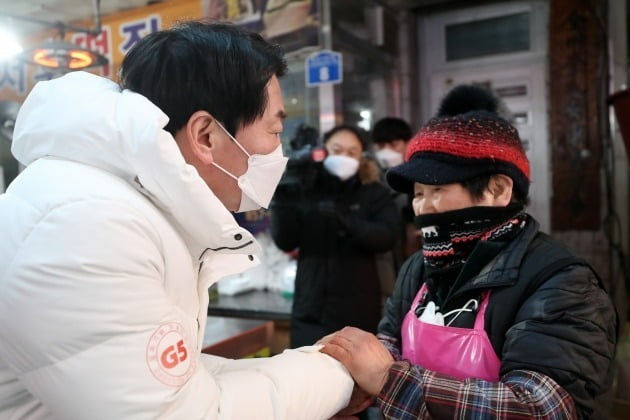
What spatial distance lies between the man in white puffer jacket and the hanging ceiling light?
2587 millimetres

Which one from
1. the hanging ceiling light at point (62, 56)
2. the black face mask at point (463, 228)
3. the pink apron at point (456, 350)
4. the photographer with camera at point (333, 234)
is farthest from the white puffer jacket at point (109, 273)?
the hanging ceiling light at point (62, 56)

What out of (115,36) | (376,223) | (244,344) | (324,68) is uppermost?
(115,36)

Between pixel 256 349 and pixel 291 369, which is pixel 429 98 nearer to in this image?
pixel 256 349

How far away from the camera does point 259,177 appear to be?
105cm

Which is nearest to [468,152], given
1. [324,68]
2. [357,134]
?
[357,134]

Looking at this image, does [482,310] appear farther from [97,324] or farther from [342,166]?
[342,166]

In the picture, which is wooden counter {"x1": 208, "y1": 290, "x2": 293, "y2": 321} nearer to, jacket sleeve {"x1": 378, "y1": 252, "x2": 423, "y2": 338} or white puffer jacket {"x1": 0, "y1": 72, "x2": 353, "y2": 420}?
jacket sleeve {"x1": 378, "y1": 252, "x2": 423, "y2": 338}

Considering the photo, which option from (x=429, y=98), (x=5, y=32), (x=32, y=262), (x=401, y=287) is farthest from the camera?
(x=429, y=98)

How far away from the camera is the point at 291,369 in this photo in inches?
38.2

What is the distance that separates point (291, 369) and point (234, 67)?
0.54m

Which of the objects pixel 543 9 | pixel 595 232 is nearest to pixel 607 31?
pixel 543 9

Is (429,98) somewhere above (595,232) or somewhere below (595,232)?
above

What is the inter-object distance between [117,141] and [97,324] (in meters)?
0.28

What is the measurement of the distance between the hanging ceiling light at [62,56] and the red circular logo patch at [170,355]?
2.95m
